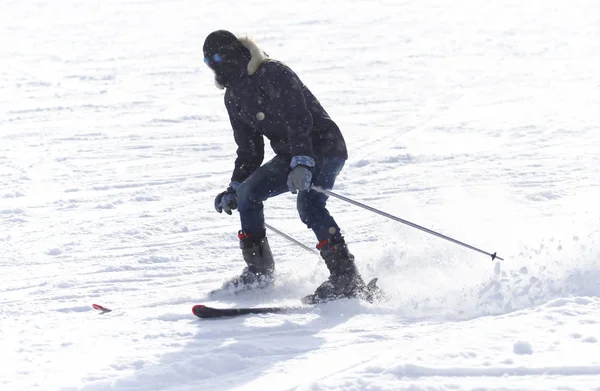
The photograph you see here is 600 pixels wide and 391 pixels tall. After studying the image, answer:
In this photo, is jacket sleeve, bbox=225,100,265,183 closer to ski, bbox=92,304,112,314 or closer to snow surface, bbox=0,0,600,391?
snow surface, bbox=0,0,600,391

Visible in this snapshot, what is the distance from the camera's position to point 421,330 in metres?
3.98

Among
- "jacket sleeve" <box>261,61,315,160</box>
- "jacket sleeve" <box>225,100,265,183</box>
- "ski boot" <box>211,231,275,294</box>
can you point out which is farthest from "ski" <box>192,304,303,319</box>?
"jacket sleeve" <box>225,100,265,183</box>

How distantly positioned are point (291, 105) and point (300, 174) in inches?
16.1

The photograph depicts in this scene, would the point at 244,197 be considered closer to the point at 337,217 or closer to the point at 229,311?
the point at 229,311

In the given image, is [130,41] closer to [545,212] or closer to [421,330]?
[545,212]

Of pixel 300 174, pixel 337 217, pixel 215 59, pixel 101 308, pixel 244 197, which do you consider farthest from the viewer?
pixel 337 217

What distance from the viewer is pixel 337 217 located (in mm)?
6742

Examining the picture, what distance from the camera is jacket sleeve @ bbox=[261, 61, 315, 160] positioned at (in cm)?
438

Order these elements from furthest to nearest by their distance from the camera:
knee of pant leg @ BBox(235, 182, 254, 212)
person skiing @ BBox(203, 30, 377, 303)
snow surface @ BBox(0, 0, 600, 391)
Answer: knee of pant leg @ BBox(235, 182, 254, 212), person skiing @ BBox(203, 30, 377, 303), snow surface @ BBox(0, 0, 600, 391)

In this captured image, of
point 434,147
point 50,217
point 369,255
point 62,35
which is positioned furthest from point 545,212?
point 62,35

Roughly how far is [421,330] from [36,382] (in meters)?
1.89

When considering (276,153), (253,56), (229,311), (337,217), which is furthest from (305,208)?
(337,217)

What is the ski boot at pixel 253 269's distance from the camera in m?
4.93

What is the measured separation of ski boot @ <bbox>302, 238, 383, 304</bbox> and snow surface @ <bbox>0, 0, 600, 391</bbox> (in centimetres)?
12
